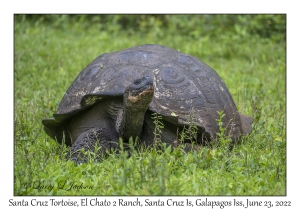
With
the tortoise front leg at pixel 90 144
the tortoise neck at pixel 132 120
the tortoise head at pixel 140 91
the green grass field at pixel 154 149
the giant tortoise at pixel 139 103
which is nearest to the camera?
the green grass field at pixel 154 149

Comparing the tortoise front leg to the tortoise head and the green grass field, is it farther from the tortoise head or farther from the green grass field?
the tortoise head

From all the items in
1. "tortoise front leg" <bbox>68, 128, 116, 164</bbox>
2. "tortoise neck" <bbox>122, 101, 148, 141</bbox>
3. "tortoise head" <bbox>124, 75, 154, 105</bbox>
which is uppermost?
"tortoise head" <bbox>124, 75, 154, 105</bbox>

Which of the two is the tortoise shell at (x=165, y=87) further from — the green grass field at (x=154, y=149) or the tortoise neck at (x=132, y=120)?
the green grass field at (x=154, y=149)

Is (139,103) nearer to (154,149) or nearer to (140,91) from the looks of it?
(140,91)

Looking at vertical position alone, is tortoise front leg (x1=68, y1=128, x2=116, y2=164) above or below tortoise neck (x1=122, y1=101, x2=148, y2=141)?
below

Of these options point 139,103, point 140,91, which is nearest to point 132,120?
point 139,103

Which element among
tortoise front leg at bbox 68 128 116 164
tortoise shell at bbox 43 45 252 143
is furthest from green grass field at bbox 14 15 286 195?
tortoise shell at bbox 43 45 252 143

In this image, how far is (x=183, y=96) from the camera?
4.67 metres

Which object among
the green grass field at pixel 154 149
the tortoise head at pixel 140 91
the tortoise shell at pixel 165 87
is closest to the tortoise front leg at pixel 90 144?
the green grass field at pixel 154 149

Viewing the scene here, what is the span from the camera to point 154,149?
403cm

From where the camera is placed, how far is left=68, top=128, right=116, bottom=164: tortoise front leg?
4.39 meters

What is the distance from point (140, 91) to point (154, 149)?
0.45 metres

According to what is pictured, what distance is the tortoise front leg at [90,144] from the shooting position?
4.39m
